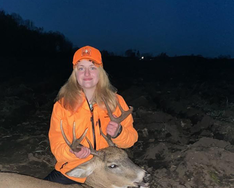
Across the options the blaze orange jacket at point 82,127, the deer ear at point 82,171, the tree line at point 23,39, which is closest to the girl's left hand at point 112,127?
the blaze orange jacket at point 82,127

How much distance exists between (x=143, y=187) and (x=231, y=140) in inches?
148

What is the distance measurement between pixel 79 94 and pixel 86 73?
1.03 feet

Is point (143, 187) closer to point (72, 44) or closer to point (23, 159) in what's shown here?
point (23, 159)

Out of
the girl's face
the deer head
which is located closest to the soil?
the deer head

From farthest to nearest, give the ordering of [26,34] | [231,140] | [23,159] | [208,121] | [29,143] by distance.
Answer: [26,34]
[208,121]
[29,143]
[231,140]
[23,159]

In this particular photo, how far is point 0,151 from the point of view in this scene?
5.82m

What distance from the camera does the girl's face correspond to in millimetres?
3350

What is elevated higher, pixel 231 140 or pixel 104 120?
pixel 104 120

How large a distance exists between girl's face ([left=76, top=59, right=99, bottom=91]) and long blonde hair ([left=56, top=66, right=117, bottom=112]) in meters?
0.12

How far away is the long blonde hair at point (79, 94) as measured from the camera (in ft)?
10.7

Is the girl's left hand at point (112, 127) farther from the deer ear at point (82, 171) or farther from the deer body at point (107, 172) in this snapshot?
the deer ear at point (82, 171)

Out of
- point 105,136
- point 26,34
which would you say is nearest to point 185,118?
point 105,136

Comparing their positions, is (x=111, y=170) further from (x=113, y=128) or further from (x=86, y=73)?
(x=86, y=73)

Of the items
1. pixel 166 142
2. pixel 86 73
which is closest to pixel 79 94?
pixel 86 73
